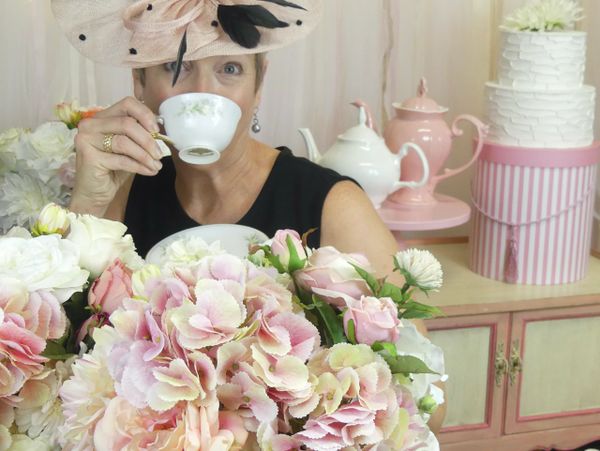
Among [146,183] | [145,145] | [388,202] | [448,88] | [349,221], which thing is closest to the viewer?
[145,145]

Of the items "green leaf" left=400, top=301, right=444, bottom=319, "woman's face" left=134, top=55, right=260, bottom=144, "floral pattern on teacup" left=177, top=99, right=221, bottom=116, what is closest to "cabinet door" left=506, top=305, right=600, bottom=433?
"woman's face" left=134, top=55, right=260, bottom=144

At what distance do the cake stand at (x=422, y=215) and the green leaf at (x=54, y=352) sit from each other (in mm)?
1180

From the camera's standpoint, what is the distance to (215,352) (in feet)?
1.84

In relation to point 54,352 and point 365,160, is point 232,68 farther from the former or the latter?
point 54,352

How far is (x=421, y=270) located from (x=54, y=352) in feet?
0.93

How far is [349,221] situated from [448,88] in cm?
93

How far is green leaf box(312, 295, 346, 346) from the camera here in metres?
0.62

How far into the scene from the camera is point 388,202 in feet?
6.25

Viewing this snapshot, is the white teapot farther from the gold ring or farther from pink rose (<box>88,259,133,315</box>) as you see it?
pink rose (<box>88,259,133,315</box>)

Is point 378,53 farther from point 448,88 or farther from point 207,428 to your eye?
point 207,428

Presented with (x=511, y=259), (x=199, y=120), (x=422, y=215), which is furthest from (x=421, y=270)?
(x=511, y=259)

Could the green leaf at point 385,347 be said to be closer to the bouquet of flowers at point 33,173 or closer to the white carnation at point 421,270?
the white carnation at point 421,270

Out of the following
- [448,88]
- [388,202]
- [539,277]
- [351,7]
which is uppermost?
[351,7]

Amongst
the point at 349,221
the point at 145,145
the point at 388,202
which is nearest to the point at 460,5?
the point at 388,202
